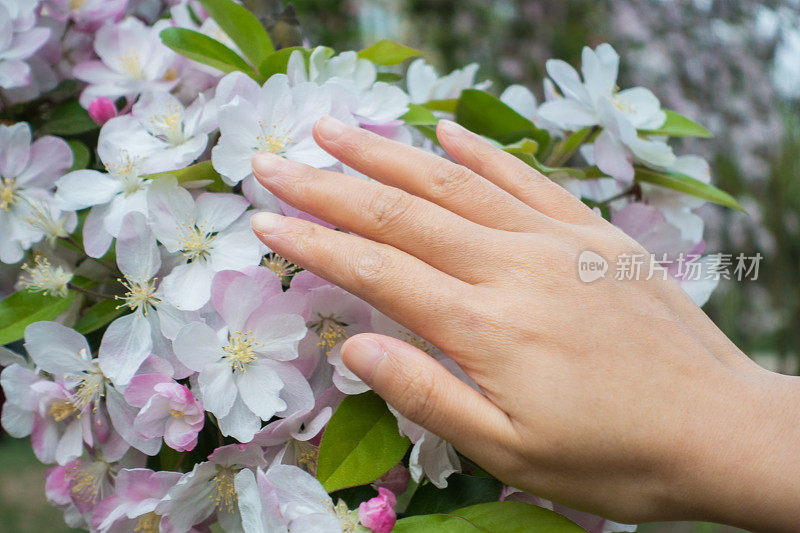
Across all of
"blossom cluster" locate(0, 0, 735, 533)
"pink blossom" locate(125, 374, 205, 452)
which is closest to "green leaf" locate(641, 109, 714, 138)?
"blossom cluster" locate(0, 0, 735, 533)

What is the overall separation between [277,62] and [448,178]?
0.82ft

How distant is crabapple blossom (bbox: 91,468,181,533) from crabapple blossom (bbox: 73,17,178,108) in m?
0.44

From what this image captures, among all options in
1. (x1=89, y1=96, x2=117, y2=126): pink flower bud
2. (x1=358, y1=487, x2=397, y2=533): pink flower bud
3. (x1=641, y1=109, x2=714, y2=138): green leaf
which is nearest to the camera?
(x1=358, y1=487, x2=397, y2=533): pink flower bud

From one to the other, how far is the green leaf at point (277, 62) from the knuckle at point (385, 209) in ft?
0.75

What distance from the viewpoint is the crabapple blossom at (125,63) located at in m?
0.78

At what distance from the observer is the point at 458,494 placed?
23.2 inches

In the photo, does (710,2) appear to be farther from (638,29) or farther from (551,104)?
(551,104)

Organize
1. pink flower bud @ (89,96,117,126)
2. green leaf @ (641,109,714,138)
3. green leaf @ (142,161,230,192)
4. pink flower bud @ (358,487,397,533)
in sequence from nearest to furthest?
pink flower bud @ (358,487,397,533) → green leaf @ (142,161,230,192) → pink flower bud @ (89,96,117,126) → green leaf @ (641,109,714,138)

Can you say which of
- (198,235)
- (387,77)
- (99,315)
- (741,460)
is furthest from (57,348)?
(741,460)

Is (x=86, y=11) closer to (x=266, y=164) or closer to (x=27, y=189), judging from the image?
(x=27, y=189)

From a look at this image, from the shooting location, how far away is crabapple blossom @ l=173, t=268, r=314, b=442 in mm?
558

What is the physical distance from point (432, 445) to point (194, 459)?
251 mm

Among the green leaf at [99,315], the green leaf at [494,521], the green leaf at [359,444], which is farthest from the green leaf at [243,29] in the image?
the green leaf at [494,521]

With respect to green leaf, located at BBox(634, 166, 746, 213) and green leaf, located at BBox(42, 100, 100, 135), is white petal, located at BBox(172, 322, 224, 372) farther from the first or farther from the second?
green leaf, located at BBox(634, 166, 746, 213)
